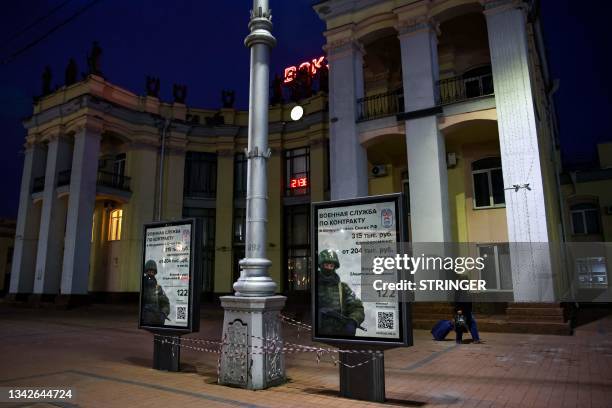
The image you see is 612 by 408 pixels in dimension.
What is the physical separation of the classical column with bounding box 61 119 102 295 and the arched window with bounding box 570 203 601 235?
29.3 meters

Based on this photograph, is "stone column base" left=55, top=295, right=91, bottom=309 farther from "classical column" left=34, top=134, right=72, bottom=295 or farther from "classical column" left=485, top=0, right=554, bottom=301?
"classical column" left=485, top=0, right=554, bottom=301

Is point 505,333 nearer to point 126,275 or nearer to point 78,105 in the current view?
point 126,275

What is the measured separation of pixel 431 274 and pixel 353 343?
10.4m

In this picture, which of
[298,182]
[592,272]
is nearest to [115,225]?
[298,182]

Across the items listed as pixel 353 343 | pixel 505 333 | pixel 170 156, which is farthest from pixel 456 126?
pixel 170 156

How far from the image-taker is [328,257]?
645 centimetres

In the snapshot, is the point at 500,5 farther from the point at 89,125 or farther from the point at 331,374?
the point at 89,125

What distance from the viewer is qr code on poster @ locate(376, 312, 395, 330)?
225 inches

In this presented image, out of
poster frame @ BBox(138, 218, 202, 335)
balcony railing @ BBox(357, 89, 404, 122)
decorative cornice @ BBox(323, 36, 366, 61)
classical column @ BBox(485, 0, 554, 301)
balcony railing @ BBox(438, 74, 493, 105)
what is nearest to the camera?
poster frame @ BBox(138, 218, 202, 335)

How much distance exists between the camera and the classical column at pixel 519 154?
13.2 metres

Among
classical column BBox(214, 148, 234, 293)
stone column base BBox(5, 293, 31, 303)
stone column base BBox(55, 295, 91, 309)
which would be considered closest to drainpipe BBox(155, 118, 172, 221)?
classical column BBox(214, 148, 234, 293)

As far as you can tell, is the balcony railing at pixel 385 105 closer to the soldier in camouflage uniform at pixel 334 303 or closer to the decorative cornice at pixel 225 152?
the decorative cornice at pixel 225 152

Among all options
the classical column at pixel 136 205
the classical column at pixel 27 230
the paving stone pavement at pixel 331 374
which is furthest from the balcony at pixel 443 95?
the classical column at pixel 27 230

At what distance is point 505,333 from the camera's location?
42.1 feet
